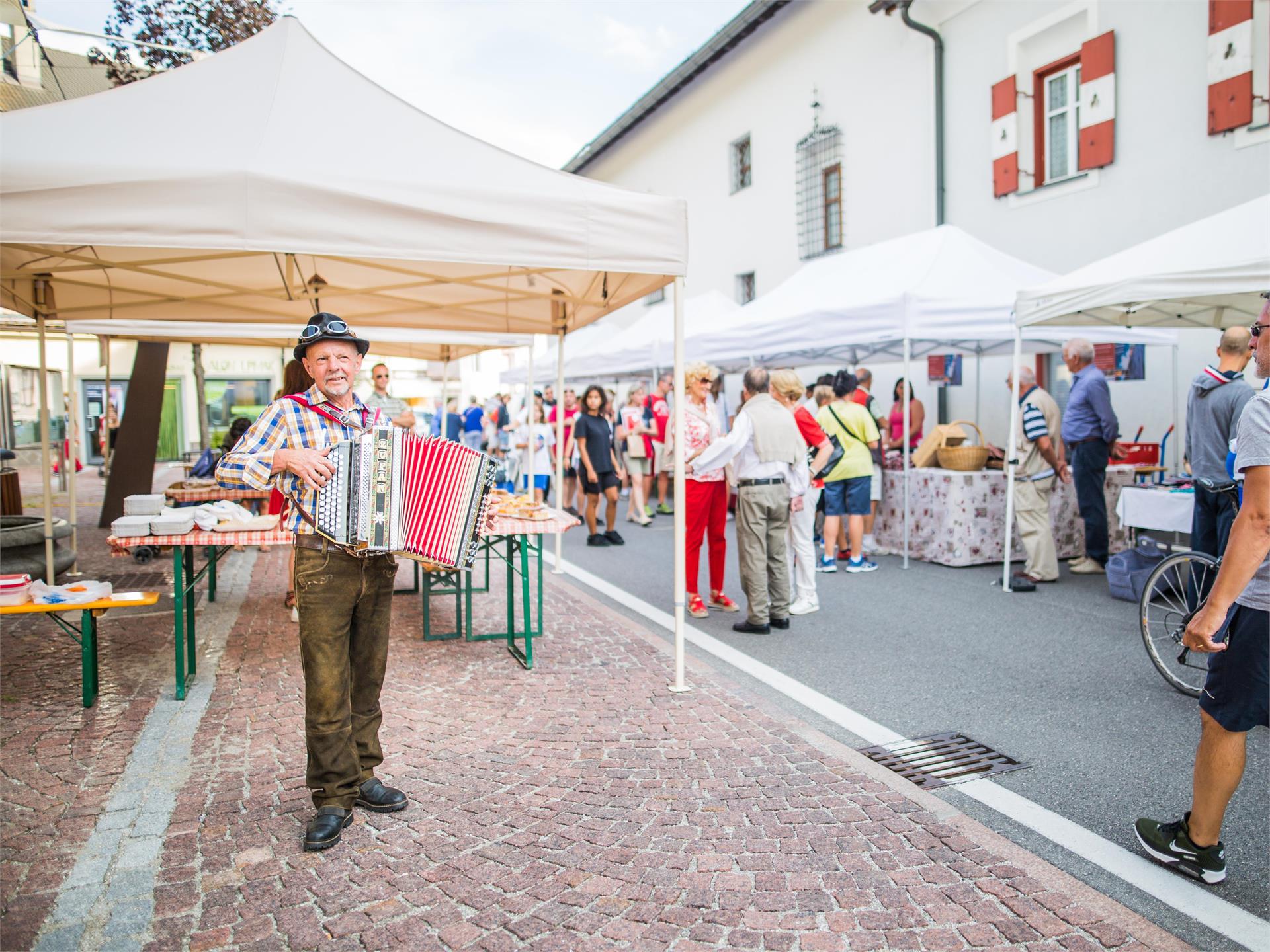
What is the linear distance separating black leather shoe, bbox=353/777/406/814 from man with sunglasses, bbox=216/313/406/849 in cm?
11

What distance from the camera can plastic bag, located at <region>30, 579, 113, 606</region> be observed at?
4688mm

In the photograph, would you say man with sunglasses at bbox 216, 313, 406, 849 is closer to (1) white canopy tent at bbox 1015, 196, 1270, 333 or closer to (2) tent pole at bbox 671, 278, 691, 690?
(2) tent pole at bbox 671, 278, 691, 690

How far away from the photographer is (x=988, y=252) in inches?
404

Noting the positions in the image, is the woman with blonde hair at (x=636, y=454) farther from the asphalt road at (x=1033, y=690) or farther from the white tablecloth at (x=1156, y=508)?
the white tablecloth at (x=1156, y=508)

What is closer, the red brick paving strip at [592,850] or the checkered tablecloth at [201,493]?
the red brick paving strip at [592,850]

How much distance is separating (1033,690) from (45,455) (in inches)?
291

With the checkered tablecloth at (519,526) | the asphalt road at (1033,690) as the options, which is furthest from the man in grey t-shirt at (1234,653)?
the checkered tablecloth at (519,526)

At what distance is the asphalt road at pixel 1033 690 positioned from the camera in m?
3.52

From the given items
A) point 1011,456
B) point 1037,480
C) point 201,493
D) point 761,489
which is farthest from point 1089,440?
point 201,493

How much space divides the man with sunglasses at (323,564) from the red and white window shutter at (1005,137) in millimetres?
11523

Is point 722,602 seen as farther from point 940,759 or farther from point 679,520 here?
point 940,759

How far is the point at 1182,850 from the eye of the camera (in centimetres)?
312

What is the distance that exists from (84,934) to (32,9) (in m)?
8.27

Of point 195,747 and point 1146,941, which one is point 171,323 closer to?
point 195,747
